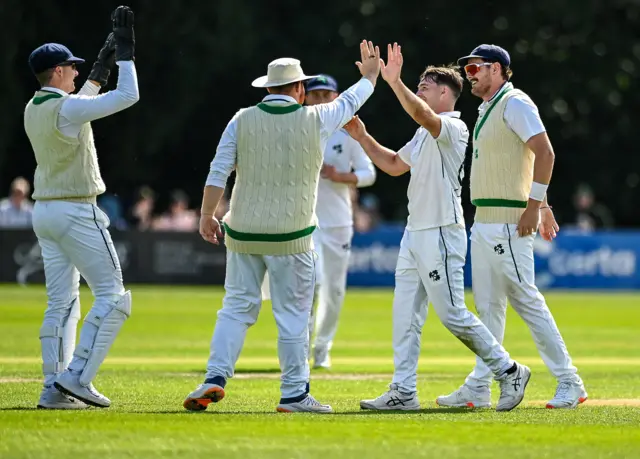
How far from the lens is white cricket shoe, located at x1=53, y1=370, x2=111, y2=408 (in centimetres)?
990

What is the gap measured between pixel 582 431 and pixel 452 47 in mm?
28230

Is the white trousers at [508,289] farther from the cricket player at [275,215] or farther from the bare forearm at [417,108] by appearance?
the cricket player at [275,215]

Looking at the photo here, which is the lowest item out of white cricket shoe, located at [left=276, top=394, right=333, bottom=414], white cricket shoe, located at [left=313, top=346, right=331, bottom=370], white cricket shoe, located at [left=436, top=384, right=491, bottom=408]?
white cricket shoe, located at [left=313, top=346, right=331, bottom=370]

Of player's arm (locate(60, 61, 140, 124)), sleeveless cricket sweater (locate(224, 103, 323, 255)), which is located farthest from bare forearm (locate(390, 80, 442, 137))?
player's arm (locate(60, 61, 140, 124))

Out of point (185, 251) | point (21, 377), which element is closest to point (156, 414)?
→ point (21, 377)

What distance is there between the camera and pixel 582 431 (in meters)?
8.98

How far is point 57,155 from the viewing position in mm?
10102

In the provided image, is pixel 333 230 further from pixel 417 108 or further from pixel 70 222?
pixel 70 222

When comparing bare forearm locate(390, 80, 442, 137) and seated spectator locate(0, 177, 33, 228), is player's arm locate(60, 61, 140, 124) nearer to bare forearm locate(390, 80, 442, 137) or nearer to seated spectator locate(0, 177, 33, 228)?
bare forearm locate(390, 80, 442, 137)

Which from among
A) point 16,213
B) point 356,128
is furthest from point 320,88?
point 16,213

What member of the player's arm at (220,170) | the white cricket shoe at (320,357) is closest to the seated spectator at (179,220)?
the white cricket shoe at (320,357)

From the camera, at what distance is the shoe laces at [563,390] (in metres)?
10.6

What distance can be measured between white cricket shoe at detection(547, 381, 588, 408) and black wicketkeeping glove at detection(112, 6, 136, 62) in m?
3.69

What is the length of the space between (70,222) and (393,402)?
2.47m
